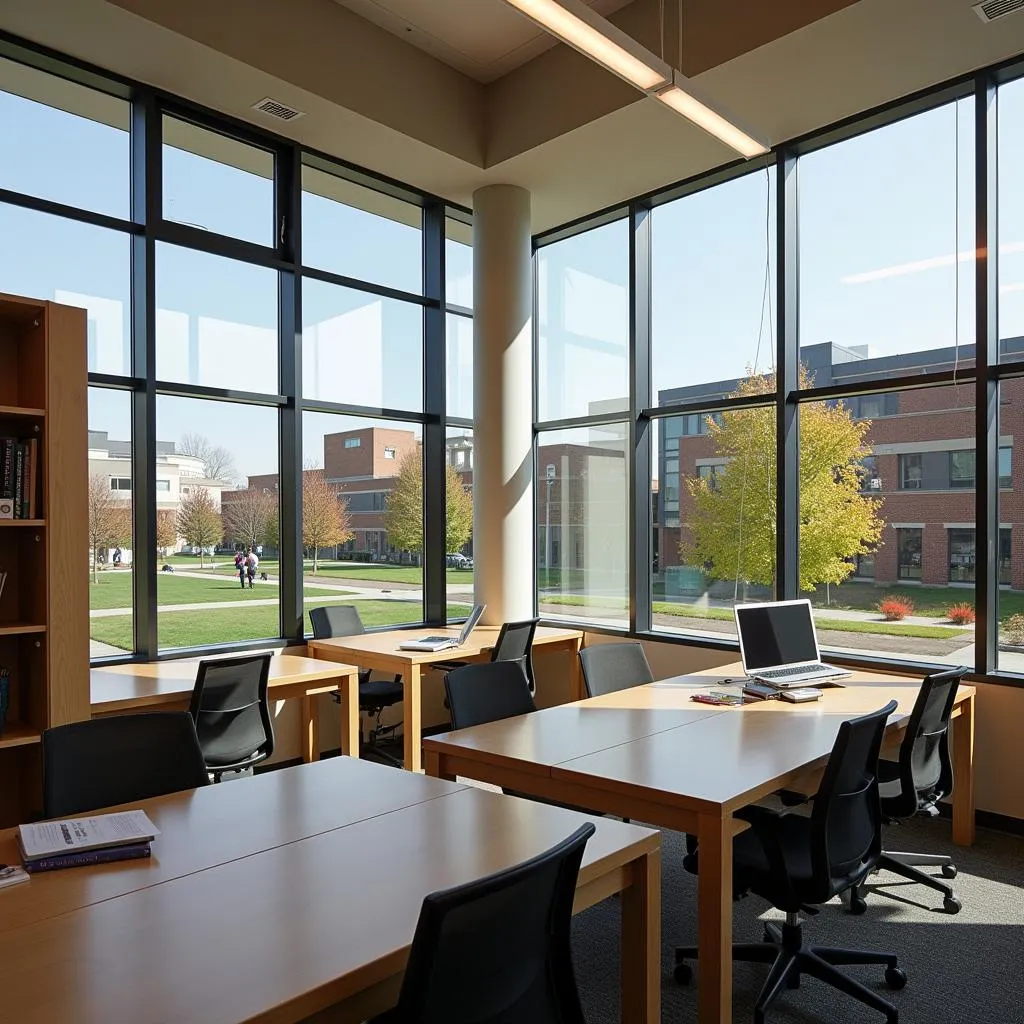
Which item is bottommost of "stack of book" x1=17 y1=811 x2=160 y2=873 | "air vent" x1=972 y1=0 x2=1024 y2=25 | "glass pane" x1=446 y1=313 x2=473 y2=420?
"stack of book" x1=17 y1=811 x2=160 y2=873

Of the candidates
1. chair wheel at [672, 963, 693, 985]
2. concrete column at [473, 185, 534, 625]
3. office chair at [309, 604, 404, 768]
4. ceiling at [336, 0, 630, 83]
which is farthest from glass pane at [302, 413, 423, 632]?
chair wheel at [672, 963, 693, 985]

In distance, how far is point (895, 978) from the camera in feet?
9.37

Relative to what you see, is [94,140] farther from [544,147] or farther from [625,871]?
[625,871]

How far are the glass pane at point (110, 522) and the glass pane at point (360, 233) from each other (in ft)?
5.79

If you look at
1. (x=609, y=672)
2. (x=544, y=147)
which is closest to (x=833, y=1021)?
(x=609, y=672)

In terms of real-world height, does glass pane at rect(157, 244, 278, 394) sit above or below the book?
above

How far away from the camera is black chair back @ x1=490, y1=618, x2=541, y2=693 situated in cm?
523

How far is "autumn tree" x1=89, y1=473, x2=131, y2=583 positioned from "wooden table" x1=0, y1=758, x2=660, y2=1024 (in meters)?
2.81

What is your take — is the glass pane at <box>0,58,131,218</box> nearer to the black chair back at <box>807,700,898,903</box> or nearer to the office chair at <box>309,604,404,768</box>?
the office chair at <box>309,604,404,768</box>

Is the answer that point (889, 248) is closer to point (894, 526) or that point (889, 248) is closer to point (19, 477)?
point (894, 526)

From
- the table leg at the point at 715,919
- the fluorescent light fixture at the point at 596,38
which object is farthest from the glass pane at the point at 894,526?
the table leg at the point at 715,919

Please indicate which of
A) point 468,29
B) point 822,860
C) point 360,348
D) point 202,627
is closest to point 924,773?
point 822,860

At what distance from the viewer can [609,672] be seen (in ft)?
14.2

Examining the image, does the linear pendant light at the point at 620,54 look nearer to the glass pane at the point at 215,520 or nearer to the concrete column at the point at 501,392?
the concrete column at the point at 501,392
